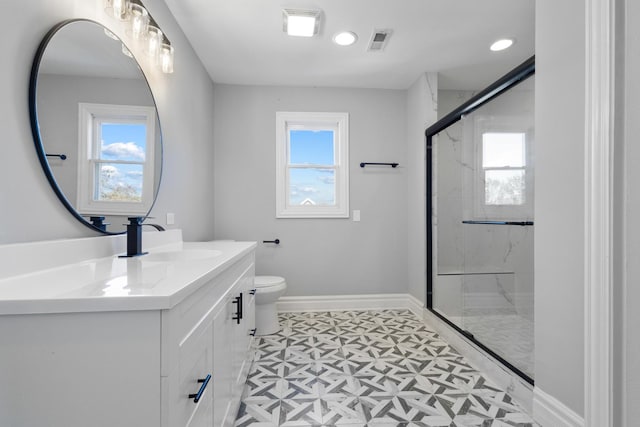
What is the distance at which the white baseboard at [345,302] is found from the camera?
10.0ft

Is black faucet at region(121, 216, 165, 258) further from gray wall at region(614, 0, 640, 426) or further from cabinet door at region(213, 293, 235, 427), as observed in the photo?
gray wall at region(614, 0, 640, 426)

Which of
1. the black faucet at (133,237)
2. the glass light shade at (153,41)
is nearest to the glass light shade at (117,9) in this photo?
the glass light shade at (153,41)

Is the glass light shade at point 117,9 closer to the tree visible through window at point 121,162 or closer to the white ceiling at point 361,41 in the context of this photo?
the tree visible through window at point 121,162

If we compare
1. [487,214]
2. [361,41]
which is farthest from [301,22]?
[487,214]

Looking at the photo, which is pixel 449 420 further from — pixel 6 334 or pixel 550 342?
pixel 6 334

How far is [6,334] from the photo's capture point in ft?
1.91

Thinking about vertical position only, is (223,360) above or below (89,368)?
below

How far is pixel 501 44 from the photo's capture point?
2.40m

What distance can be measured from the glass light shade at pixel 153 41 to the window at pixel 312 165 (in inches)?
58.3

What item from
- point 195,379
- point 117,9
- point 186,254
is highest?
point 117,9

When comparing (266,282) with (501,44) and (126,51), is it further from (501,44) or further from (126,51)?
(501,44)

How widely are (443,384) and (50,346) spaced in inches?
73.3

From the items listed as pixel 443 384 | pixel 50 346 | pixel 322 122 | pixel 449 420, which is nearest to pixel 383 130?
pixel 322 122

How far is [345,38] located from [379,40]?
0.90ft
